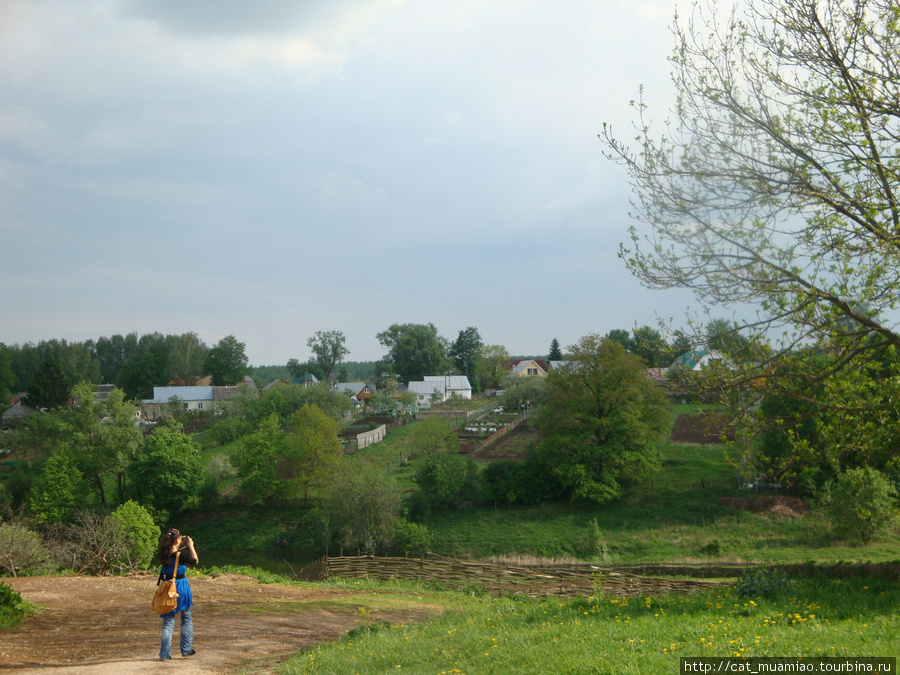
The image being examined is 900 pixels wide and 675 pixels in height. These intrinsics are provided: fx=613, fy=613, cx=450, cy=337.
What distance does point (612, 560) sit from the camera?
91.6 feet

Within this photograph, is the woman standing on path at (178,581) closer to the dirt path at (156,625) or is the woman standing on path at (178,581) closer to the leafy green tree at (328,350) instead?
the dirt path at (156,625)

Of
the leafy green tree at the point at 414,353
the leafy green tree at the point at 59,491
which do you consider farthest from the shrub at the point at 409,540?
the leafy green tree at the point at 414,353

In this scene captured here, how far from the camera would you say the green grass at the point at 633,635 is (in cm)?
589

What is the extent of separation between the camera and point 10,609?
9734 mm

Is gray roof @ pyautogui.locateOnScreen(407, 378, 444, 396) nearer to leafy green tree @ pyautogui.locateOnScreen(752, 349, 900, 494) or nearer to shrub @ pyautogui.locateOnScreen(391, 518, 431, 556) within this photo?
shrub @ pyautogui.locateOnScreen(391, 518, 431, 556)

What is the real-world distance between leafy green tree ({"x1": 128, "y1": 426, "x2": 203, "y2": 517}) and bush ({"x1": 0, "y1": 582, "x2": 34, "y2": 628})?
98.6ft

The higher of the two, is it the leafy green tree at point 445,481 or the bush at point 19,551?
the bush at point 19,551

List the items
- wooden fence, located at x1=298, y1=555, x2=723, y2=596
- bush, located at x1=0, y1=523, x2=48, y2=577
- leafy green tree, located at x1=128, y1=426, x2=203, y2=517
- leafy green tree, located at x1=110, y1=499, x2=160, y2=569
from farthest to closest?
1. leafy green tree, located at x1=128, y1=426, x2=203, y2=517
2. leafy green tree, located at x1=110, y1=499, x2=160, y2=569
3. bush, located at x1=0, y1=523, x2=48, y2=577
4. wooden fence, located at x1=298, y1=555, x2=723, y2=596

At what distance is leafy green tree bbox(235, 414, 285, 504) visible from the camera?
1549 inches

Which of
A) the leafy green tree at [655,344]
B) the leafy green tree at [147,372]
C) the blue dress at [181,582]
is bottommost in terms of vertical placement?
the blue dress at [181,582]

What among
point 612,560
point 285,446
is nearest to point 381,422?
point 285,446

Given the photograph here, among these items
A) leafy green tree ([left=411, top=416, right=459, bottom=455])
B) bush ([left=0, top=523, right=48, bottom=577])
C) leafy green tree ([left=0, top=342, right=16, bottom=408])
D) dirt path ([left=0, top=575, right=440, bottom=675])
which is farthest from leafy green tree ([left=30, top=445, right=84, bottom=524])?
leafy green tree ([left=0, top=342, right=16, bottom=408])

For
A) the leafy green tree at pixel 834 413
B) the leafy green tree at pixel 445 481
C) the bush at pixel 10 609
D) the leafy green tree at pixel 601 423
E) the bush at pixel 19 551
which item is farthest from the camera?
the leafy green tree at pixel 445 481

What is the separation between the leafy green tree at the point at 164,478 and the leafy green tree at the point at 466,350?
226 feet
